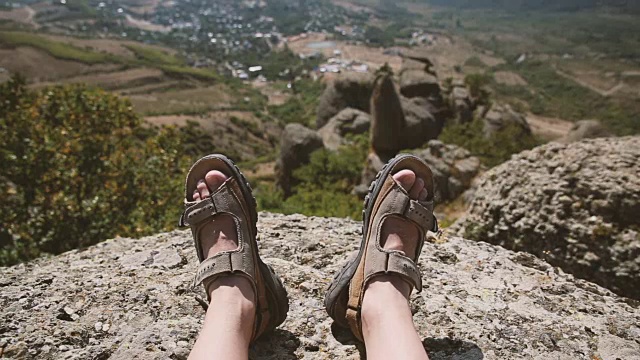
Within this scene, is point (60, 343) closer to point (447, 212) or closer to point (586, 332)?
point (586, 332)

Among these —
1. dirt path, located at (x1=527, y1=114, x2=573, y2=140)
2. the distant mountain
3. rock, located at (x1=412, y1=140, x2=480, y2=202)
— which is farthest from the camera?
the distant mountain

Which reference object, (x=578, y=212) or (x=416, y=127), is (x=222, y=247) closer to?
(x=578, y=212)

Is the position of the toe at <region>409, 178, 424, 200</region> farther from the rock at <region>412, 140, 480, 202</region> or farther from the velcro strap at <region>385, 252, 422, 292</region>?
the rock at <region>412, 140, 480, 202</region>

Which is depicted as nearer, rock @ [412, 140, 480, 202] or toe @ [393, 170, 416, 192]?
toe @ [393, 170, 416, 192]

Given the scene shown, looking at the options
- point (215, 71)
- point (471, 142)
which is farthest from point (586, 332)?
point (215, 71)

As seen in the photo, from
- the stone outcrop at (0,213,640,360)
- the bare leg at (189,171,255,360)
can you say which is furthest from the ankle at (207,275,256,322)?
the stone outcrop at (0,213,640,360)

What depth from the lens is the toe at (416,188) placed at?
2.68 meters

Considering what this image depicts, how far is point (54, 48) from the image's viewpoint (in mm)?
85062

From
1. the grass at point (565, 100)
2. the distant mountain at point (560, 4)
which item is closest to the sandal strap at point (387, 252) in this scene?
the grass at point (565, 100)

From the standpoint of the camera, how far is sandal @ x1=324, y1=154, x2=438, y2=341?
2.29 m

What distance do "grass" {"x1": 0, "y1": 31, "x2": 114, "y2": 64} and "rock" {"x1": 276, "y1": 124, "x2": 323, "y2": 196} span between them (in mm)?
83300

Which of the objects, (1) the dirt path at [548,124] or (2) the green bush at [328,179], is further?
(1) the dirt path at [548,124]

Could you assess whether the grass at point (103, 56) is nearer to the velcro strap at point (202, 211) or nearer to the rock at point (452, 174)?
the rock at point (452, 174)

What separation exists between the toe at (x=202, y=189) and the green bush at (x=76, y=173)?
496 centimetres
